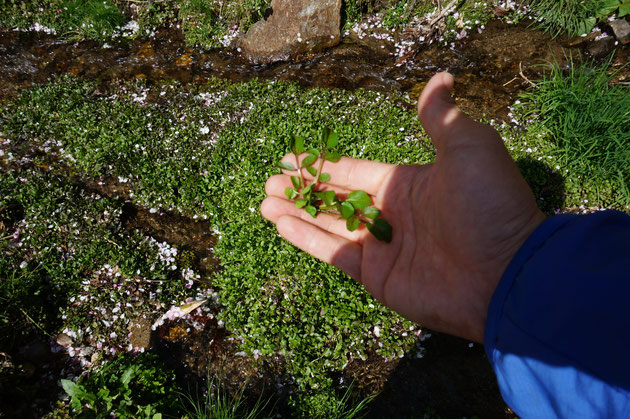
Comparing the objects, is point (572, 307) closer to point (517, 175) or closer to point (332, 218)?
point (517, 175)

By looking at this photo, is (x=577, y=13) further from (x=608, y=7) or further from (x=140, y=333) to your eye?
(x=140, y=333)

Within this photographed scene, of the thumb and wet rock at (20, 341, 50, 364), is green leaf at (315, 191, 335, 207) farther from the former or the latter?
wet rock at (20, 341, 50, 364)

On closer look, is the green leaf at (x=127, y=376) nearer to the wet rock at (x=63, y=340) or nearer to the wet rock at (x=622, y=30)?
the wet rock at (x=63, y=340)

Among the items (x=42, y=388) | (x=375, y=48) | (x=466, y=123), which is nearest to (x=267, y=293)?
(x=42, y=388)

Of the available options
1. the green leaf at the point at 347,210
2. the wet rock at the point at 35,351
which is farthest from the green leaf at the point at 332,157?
the wet rock at the point at 35,351

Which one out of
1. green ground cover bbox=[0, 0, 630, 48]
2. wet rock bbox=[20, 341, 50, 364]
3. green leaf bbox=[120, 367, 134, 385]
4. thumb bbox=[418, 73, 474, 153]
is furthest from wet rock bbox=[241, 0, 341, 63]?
green leaf bbox=[120, 367, 134, 385]

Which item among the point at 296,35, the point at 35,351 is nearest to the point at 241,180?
the point at 35,351

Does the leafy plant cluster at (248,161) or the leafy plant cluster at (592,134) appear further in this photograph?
the leafy plant cluster at (592,134)
